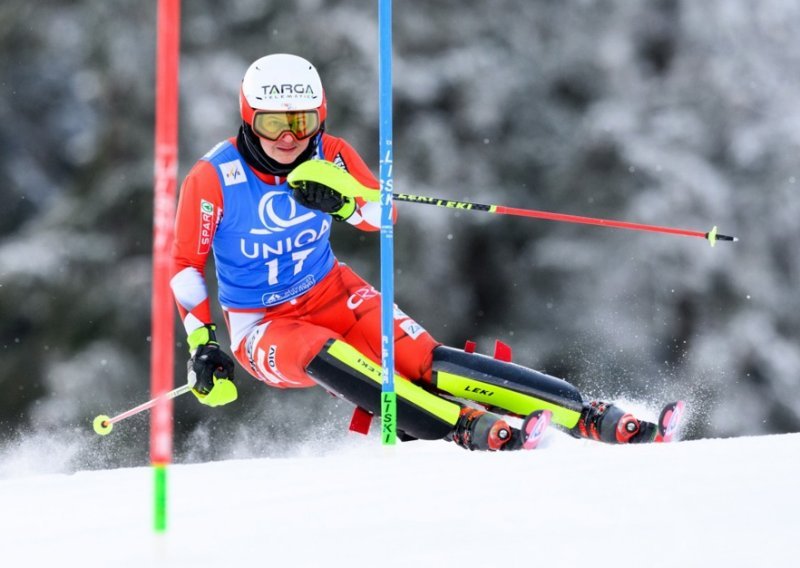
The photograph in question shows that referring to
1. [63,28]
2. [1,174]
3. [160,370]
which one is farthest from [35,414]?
[160,370]

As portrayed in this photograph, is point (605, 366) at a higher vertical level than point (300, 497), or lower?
lower

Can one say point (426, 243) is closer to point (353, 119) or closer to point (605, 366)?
point (353, 119)

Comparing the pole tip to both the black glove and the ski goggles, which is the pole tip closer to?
the black glove

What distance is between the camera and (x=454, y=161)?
8.55m

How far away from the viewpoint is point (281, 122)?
3.87m

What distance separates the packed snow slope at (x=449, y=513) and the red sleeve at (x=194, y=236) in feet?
3.74

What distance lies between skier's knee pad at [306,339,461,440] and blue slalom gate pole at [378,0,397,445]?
0.33 ft

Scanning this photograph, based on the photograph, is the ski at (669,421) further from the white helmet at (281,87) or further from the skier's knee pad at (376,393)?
the white helmet at (281,87)

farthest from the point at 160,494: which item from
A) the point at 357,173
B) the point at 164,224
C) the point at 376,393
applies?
the point at 357,173

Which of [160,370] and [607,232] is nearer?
[160,370]

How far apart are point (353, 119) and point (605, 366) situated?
314cm

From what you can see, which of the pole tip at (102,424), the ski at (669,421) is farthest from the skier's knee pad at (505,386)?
the pole tip at (102,424)

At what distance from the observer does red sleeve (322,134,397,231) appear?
161 inches

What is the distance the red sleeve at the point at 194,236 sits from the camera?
3840 millimetres
